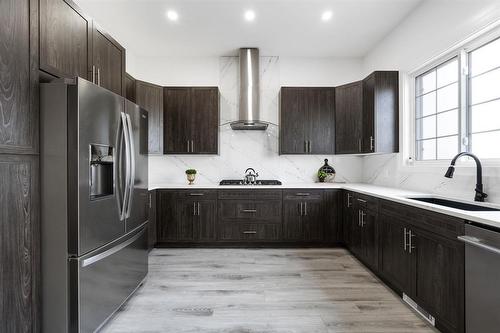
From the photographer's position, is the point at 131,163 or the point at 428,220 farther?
the point at 131,163

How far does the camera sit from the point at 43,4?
1.64 m

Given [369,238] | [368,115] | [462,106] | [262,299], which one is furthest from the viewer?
[368,115]

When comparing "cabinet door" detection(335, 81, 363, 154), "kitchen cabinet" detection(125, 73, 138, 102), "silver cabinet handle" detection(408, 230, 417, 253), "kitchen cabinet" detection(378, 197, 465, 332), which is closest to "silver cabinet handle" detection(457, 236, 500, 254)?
"kitchen cabinet" detection(378, 197, 465, 332)

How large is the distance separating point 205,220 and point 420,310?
2.59 meters

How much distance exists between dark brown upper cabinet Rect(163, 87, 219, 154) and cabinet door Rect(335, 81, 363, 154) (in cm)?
184

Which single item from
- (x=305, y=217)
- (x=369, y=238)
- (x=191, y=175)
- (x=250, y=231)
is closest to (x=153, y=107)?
(x=191, y=175)

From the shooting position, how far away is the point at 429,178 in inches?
111

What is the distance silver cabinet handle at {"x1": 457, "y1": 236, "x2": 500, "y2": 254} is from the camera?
1.39 meters

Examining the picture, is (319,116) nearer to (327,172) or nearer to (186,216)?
(327,172)

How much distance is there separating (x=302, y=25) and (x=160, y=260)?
3.40 metres

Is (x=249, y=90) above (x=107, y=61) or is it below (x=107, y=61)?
above

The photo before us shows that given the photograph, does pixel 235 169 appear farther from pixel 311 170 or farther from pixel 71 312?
pixel 71 312

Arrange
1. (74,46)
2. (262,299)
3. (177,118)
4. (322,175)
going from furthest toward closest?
(322,175) → (177,118) → (262,299) → (74,46)

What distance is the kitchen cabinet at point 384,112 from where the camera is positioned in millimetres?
3342
